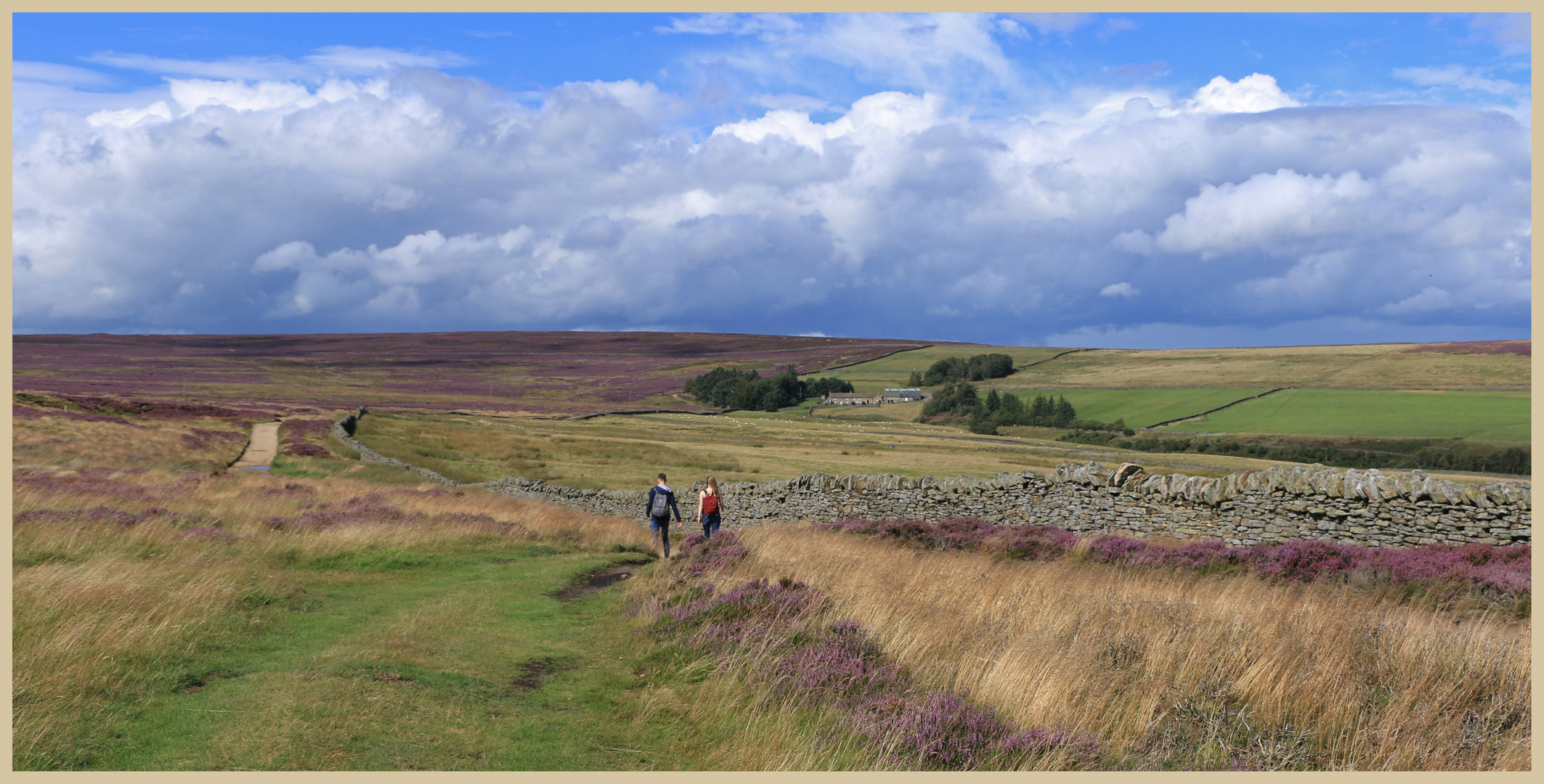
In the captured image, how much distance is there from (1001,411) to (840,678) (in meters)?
119

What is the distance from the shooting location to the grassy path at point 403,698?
6051 mm

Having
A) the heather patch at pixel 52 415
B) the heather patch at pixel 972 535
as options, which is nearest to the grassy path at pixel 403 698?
the heather patch at pixel 972 535

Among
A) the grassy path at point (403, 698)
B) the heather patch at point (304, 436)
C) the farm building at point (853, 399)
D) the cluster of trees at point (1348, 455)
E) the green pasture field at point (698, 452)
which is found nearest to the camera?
the grassy path at point (403, 698)

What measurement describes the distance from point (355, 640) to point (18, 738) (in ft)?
11.2

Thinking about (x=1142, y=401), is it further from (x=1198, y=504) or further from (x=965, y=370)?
(x=1198, y=504)

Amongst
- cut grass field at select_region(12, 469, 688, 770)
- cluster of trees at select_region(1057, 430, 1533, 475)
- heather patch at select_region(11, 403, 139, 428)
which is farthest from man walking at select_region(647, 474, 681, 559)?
cluster of trees at select_region(1057, 430, 1533, 475)

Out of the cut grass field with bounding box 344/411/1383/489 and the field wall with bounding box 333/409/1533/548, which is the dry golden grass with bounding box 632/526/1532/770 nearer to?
the field wall with bounding box 333/409/1533/548

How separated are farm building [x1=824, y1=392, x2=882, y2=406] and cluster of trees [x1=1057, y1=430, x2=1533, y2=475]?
4988 centimetres

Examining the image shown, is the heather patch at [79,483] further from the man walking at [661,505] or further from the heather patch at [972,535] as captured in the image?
the heather patch at [972,535]

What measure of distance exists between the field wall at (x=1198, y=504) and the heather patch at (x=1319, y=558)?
29.5 inches

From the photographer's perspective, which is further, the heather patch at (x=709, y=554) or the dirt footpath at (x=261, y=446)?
the dirt footpath at (x=261, y=446)

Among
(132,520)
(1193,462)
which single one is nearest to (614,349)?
(1193,462)

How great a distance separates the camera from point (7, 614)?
21.3ft

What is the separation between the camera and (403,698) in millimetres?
7094
